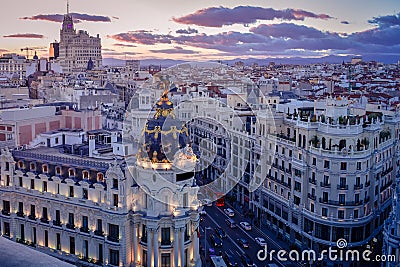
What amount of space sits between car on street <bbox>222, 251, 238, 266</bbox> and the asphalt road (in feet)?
1.71

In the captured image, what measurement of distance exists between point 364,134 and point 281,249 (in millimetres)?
14873

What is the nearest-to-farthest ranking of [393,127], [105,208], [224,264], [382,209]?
[105,208] → [224,264] → [382,209] → [393,127]

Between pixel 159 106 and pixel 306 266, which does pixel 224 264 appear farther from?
pixel 159 106

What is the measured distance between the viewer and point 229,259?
161 ft

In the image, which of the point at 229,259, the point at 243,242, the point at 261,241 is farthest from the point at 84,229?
the point at 261,241

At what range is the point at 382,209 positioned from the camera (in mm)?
53562

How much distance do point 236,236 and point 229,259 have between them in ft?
22.6

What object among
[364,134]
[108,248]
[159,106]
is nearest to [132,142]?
[159,106]

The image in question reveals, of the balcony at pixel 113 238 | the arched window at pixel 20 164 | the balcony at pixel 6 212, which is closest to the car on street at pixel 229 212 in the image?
the balcony at pixel 113 238

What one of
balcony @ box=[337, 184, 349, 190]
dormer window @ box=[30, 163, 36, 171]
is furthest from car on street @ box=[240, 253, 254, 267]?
dormer window @ box=[30, 163, 36, 171]

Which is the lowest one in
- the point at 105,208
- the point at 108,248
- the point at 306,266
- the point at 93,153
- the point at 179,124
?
the point at 306,266

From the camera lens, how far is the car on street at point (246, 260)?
48.0 meters

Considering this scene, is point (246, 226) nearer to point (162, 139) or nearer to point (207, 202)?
point (207, 202)

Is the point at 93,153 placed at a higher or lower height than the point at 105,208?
higher
